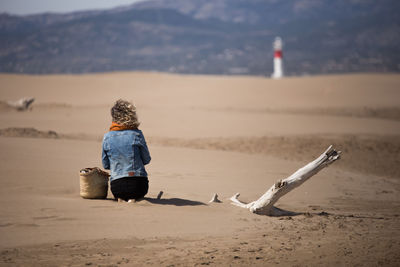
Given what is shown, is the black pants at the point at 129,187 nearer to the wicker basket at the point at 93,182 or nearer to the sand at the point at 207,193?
the sand at the point at 207,193

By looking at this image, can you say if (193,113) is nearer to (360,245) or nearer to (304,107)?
(304,107)

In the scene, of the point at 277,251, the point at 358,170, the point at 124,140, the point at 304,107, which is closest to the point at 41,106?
the point at 304,107

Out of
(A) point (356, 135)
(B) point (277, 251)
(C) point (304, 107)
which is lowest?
(B) point (277, 251)

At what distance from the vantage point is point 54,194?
7812 millimetres

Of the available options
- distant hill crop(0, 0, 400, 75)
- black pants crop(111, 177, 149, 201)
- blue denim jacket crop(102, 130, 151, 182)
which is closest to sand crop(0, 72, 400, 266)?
black pants crop(111, 177, 149, 201)

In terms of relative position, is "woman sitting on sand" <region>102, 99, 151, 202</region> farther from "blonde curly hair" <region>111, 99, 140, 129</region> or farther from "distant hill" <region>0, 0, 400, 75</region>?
"distant hill" <region>0, 0, 400, 75</region>

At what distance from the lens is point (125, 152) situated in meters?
6.96

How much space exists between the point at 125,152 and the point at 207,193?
2.26 meters

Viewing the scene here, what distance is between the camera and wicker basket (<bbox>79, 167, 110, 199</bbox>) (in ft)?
23.6

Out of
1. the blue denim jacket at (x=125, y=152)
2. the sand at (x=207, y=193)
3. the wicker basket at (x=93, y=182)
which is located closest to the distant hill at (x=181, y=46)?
the sand at (x=207, y=193)

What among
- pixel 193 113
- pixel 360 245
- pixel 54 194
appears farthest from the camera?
pixel 193 113

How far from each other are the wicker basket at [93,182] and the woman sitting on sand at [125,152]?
0.68 ft

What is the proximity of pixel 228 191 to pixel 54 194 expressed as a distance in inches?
105

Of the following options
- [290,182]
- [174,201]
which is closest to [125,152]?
[174,201]
